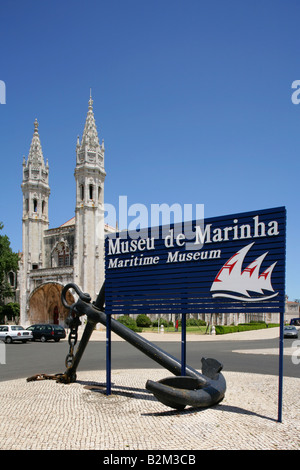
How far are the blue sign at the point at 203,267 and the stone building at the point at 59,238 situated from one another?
36.0 meters

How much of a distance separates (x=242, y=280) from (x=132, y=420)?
3.54 m

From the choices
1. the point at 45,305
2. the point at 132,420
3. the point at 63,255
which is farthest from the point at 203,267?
the point at 45,305

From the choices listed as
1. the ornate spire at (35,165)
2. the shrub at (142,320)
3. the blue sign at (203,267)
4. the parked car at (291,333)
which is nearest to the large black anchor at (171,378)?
the blue sign at (203,267)

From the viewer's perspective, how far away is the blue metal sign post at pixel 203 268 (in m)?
7.98

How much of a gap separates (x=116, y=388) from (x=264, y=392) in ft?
12.9

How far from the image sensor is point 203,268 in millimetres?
8766

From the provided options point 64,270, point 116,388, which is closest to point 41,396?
point 116,388

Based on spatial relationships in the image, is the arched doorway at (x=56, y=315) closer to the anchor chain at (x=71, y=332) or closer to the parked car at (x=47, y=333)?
the parked car at (x=47, y=333)

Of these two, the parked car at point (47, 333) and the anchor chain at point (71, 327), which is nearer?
the anchor chain at point (71, 327)

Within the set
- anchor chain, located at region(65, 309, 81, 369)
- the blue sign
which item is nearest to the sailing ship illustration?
the blue sign

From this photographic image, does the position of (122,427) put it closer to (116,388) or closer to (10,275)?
(116,388)

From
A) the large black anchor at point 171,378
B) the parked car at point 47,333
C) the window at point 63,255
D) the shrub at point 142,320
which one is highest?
the window at point 63,255

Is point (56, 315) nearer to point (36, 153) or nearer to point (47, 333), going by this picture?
point (47, 333)

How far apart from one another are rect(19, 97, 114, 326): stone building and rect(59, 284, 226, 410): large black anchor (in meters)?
35.0
